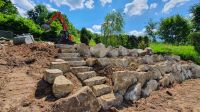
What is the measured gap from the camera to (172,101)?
635cm

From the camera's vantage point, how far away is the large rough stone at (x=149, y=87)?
646 cm

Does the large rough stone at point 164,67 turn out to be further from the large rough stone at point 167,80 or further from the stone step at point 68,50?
the stone step at point 68,50

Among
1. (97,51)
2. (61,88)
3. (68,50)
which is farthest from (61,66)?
(97,51)

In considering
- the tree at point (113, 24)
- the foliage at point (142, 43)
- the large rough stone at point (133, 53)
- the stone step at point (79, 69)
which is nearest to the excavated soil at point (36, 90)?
the stone step at point (79, 69)

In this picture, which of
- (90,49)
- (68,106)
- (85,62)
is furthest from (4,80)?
(90,49)

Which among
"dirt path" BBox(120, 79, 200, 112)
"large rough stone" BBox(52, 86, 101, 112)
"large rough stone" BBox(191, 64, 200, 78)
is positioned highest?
"large rough stone" BBox(52, 86, 101, 112)

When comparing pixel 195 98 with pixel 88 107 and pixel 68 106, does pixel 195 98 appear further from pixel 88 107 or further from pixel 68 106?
pixel 68 106

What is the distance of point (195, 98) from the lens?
690cm

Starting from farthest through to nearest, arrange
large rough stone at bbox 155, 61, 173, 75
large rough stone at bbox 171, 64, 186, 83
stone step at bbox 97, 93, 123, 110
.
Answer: large rough stone at bbox 171, 64, 186, 83 < large rough stone at bbox 155, 61, 173, 75 < stone step at bbox 97, 93, 123, 110

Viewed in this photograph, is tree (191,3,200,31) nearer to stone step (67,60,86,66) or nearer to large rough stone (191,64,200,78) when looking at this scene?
large rough stone (191,64,200,78)

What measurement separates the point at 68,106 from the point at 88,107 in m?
0.44

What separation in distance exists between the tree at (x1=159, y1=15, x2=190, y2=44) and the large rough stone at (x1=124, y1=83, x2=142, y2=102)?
111 feet

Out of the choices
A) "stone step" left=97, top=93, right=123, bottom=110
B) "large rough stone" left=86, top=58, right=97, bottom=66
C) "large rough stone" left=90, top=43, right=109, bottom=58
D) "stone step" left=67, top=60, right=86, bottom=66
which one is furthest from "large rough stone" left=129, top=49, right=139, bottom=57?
"stone step" left=97, top=93, right=123, bottom=110

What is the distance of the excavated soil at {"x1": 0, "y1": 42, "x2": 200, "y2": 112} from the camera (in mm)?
4352
